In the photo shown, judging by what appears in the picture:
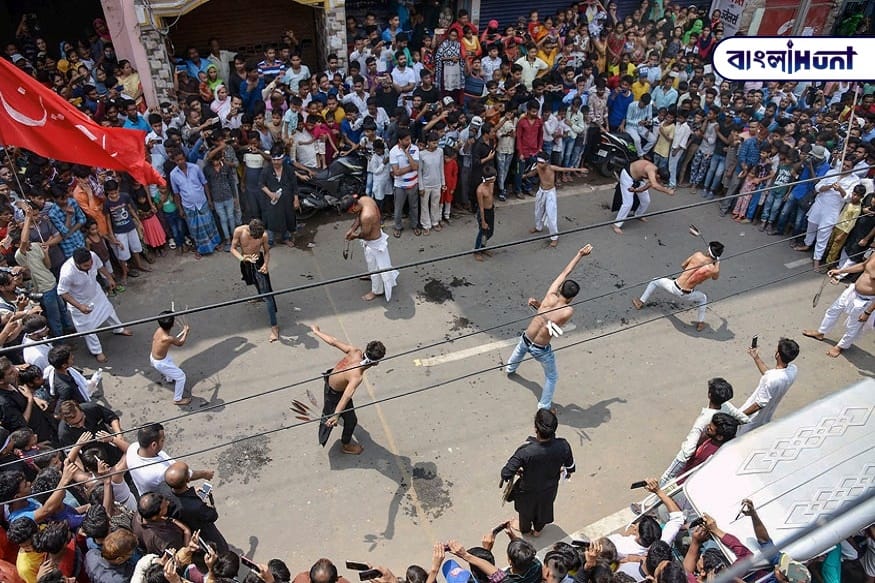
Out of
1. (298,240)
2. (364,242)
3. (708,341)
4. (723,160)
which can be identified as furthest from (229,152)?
(723,160)

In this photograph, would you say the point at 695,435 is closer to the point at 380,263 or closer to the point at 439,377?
the point at 439,377

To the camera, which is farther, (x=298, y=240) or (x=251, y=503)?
(x=298, y=240)

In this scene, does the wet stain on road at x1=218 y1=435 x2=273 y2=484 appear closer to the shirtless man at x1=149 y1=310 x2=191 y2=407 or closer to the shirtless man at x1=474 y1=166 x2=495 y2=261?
the shirtless man at x1=149 y1=310 x2=191 y2=407

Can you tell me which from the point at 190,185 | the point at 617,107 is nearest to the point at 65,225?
the point at 190,185

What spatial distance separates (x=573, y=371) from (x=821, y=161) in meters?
5.13

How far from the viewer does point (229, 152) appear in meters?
8.44

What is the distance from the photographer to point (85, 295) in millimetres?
6668

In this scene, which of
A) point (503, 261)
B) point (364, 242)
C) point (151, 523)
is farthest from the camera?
point (503, 261)

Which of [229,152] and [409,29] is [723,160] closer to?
[409,29]

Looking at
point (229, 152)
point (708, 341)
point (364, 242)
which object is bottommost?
point (708, 341)

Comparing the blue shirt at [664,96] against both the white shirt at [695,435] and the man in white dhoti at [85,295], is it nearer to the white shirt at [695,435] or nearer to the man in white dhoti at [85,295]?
the white shirt at [695,435]

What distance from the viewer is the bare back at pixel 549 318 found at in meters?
6.29

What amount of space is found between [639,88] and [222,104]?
704 cm

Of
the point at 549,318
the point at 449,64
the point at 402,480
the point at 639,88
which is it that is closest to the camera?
the point at 402,480
